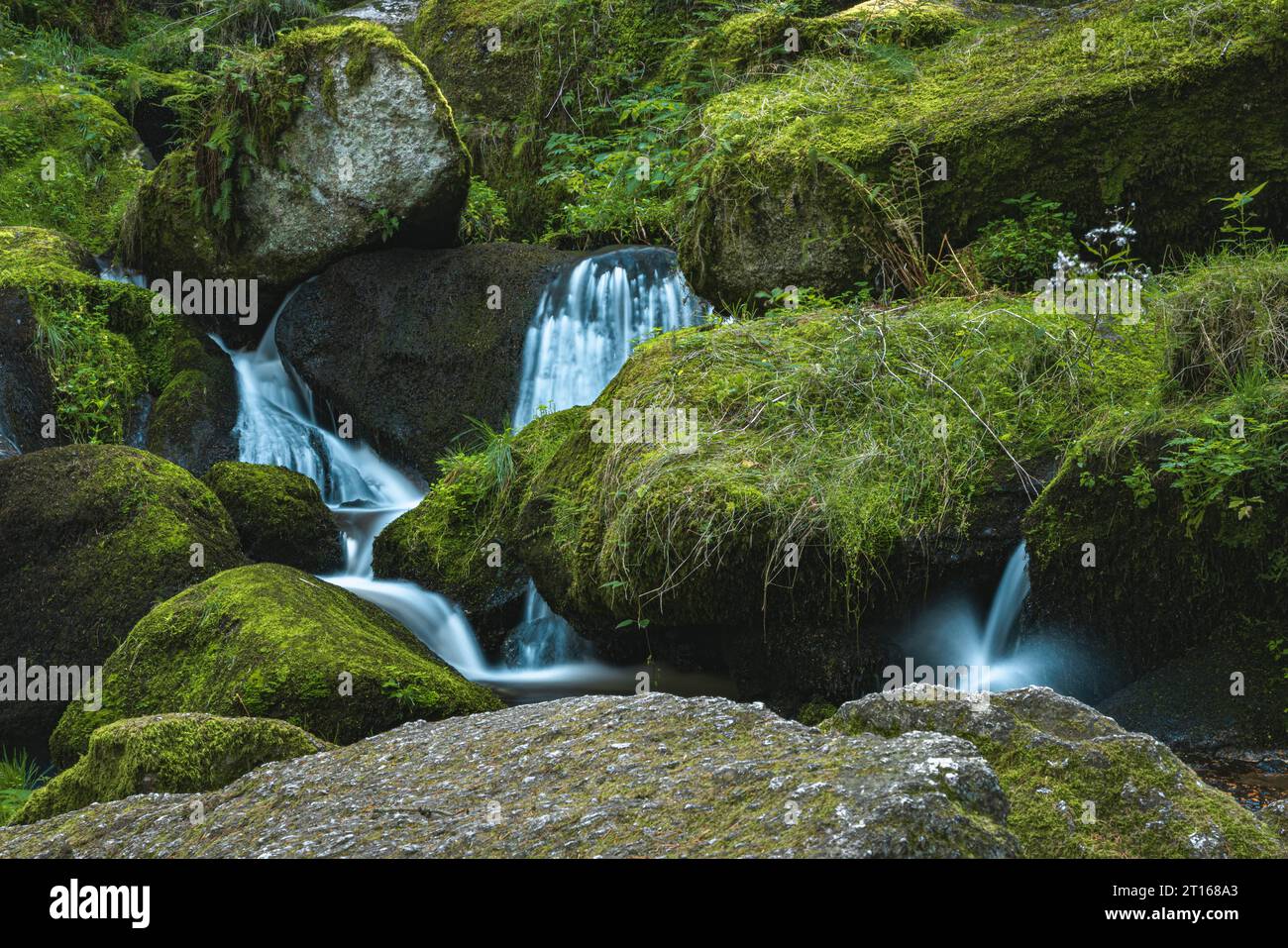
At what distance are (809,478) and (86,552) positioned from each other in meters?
4.53

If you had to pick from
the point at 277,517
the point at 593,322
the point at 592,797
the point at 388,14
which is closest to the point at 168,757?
the point at 592,797

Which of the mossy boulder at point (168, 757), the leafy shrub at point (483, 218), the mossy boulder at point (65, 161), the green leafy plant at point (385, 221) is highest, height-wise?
the mossy boulder at point (65, 161)

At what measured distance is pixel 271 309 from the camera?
11.5 metres

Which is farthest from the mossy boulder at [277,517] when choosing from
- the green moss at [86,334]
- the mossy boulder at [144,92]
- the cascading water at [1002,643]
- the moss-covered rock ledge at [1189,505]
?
the mossy boulder at [144,92]

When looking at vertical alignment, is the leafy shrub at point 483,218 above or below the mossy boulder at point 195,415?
above

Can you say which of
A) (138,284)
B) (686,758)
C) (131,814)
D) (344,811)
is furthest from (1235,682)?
(138,284)

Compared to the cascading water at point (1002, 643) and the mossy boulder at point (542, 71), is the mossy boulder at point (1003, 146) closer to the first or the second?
the cascading water at point (1002, 643)

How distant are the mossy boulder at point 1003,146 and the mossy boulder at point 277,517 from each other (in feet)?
10.8

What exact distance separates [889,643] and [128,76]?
13.3m

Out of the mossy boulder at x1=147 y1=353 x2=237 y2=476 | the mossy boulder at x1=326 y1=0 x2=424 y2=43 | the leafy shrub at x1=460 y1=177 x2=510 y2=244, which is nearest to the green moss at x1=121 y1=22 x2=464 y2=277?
the mossy boulder at x1=147 y1=353 x2=237 y2=476

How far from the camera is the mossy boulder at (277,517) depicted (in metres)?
8.68

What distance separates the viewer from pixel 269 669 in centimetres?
561

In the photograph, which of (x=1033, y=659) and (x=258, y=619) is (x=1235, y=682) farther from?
(x=258, y=619)

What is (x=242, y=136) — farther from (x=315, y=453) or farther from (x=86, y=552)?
(x=86, y=552)
